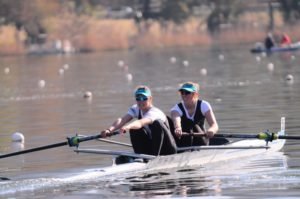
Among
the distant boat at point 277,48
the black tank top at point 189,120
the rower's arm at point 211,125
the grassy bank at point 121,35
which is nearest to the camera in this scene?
the rower's arm at point 211,125

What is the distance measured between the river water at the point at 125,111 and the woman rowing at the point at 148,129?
442 mm

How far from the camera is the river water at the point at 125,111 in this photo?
14562 mm

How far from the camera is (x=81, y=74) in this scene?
151ft

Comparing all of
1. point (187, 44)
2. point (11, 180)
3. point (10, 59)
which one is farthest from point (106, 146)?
point (187, 44)

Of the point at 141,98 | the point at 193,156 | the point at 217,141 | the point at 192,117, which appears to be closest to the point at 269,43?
the point at 217,141

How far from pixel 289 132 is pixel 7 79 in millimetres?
25808

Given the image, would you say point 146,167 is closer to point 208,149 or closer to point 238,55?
point 208,149

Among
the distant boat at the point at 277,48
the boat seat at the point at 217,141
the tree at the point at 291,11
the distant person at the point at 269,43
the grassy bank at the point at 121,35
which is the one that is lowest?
the boat seat at the point at 217,141

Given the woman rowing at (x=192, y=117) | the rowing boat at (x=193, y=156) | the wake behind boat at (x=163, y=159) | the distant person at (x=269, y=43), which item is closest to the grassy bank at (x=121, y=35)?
the distant person at (x=269, y=43)

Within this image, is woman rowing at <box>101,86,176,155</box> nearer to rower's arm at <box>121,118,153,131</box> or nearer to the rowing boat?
rower's arm at <box>121,118,153,131</box>

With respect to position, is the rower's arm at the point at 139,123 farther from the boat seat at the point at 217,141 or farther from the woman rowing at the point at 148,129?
the boat seat at the point at 217,141

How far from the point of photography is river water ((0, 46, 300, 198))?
14562 mm

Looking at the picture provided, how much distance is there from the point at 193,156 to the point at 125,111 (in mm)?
10177

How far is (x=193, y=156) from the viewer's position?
16.5m
